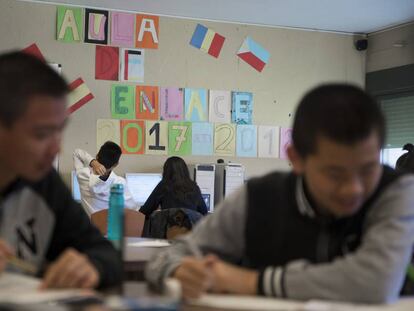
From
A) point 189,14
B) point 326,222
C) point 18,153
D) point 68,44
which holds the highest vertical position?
point 189,14

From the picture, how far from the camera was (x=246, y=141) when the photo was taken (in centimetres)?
627

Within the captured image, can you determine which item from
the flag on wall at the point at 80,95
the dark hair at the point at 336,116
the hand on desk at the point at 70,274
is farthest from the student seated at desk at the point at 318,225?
the flag on wall at the point at 80,95

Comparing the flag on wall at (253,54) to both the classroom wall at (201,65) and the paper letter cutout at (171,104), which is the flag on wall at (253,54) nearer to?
the classroom wall at (201,65)

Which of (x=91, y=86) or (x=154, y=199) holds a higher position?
(x=91, y=86)

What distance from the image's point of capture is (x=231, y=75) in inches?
245

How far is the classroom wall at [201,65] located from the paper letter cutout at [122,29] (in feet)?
0.70

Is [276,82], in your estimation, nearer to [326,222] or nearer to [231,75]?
[231,75]

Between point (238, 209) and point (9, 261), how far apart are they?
465mm

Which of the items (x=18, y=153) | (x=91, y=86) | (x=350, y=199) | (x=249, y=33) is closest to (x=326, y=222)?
(x=350, y=199)

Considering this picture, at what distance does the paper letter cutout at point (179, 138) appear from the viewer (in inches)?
235

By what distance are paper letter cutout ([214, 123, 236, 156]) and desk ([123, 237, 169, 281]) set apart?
344cm

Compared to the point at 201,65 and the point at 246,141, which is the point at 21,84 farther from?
the point at 246,141

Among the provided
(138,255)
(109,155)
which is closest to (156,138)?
(109,155)

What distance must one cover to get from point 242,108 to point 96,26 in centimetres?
168
